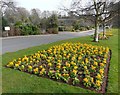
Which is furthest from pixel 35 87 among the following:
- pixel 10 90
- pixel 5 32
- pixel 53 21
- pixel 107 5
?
pixel 53 21

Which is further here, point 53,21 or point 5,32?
point 53,21

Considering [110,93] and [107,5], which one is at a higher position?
[107,5]

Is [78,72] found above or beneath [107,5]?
beneath

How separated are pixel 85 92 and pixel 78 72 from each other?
55.7 inches

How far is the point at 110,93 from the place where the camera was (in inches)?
207

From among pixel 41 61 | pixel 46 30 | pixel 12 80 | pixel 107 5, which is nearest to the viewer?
pixel 12 80

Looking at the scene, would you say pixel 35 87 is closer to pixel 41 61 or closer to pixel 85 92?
pixel 85 92

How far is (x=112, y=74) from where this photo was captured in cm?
681

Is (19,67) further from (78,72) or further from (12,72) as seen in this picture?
(78,72)

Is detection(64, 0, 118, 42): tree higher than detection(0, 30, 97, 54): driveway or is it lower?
higher

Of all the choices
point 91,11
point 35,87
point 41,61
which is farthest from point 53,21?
point 35,87

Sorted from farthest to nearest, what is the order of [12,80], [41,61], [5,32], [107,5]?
[5,32]
[107,5]
[41,61]
[12,80]

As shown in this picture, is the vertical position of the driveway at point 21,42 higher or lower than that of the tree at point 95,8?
lower

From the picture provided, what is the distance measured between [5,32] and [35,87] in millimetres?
24427
